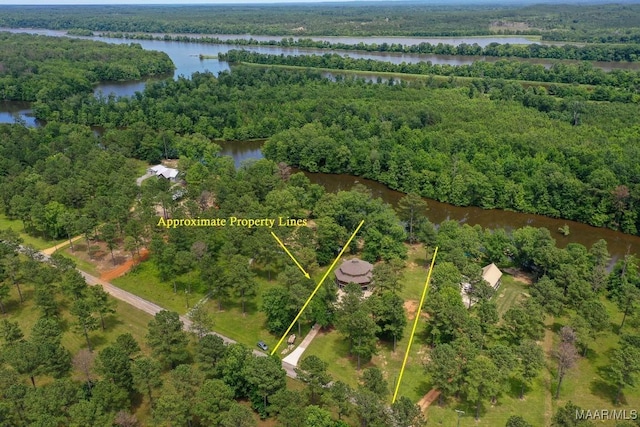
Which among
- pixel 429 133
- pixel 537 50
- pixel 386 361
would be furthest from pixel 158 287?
pixel 537 50

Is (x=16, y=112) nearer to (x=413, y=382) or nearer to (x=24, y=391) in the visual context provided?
(x=24, y=391)

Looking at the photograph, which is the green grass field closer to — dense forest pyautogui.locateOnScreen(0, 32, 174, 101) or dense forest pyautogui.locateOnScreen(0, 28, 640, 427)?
dense forest pyautogui.locateOnScreen(0, 28, 640, 427)

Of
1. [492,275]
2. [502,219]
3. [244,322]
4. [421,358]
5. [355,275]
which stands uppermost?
[355,275]

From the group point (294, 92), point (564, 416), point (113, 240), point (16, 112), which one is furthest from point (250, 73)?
point (564, 416)

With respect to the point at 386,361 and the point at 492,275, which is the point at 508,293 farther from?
the point at 386,361

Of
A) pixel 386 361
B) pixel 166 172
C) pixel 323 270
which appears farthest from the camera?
pixel 166 172

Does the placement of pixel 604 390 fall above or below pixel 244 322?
above
